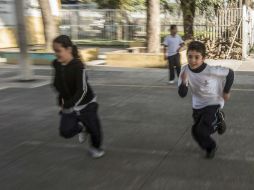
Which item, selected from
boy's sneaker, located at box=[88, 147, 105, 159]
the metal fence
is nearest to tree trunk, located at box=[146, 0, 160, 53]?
the metal fence

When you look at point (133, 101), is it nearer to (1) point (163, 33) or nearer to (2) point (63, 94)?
(2) point (63, 94)

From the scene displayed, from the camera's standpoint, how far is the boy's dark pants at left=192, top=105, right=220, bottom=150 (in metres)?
5.36

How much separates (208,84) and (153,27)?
41.0 feet

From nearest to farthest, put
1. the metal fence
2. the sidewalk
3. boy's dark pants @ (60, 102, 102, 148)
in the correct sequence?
the sidewalk < boy's dark pants @ (60, 102, 102, 148) < the metal fence

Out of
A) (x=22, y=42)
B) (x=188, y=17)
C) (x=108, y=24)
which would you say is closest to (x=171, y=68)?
(x=22, y=42)

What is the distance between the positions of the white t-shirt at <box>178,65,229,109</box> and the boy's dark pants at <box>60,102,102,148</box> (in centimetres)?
103

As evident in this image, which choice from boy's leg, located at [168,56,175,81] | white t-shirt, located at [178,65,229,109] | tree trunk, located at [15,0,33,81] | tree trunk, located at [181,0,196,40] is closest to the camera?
white t-shirt, located at [178,65,229,109]

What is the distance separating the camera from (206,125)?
17.6 feet

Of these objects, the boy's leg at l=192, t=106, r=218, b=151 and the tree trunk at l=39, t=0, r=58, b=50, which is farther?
the tree trunk at l=39, t=0, r=58, b=50

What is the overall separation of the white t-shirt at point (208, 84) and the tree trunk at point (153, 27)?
1225 centimetres

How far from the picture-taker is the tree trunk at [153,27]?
1739 centimetres

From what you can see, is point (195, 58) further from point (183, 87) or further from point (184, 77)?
point (183, 87)

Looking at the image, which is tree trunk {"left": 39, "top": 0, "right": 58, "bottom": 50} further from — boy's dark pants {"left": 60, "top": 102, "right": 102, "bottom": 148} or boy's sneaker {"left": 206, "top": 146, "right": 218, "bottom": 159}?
boy's sneaker {"left": 206, "top": 146, "right": 218, "bottom": 159}

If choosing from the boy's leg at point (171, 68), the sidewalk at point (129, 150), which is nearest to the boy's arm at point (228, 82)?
the sidewalk at point (129, 150)
